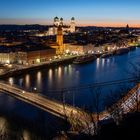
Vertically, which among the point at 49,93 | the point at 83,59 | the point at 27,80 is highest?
the point at 49,93

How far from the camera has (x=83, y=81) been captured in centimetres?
691

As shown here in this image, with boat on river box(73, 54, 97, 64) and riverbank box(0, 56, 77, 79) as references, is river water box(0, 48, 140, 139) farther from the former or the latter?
boat on river box(73, 54, 97, 64)

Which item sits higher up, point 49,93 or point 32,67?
point 49,93

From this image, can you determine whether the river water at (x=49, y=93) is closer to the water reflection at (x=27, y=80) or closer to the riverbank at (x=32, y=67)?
the water reflection at (x=27, y=80)

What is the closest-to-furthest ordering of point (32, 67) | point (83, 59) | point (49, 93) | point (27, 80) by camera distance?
point (49, 93) → point (27, 80) → point (32, 67) → point (83, 59)

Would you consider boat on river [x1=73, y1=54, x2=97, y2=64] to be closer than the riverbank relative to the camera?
No

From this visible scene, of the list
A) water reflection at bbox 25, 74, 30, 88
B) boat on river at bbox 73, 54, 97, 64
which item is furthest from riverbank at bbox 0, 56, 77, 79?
water reflection at bbox 25, 74, 30, 88

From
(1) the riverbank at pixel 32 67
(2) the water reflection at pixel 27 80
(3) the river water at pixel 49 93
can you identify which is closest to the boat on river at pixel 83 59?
(1) the riverbank at pixel 32 67

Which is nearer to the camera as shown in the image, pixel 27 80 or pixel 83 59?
pixel 27 80

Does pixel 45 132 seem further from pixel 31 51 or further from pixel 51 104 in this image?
pixel 31 51

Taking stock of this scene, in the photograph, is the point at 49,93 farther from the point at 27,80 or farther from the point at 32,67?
the point at 32,67

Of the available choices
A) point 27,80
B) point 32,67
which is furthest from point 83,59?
point 27,80

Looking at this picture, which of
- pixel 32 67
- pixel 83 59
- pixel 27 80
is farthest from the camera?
pixel 83 59

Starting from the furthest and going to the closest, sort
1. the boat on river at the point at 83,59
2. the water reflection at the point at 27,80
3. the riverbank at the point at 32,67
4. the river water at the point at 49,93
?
1. the boat on river at the point at 83,59
2. the riverbank at the point at 32,67
3. the water reflection at the point at 27,80
4. the river water at the point at 49,93
